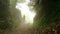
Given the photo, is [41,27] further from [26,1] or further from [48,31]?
[26,1]

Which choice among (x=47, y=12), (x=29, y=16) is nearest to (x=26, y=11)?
(x=29, y=16)

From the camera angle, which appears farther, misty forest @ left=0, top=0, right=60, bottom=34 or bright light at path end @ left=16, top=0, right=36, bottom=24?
bright light at path end @ left=16, top=0, right=36, bottom=24

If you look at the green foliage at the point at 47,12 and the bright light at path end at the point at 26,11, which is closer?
the green foliage at the point at 47,12

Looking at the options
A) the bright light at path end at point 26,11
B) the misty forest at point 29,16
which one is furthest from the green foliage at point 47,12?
the bright light at path end at point 26,11

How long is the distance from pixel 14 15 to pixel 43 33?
2.14ft

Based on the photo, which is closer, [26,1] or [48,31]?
[48,31]

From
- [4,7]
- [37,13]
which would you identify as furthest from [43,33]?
[4,7]

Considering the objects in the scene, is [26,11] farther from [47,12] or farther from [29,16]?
[47,12]

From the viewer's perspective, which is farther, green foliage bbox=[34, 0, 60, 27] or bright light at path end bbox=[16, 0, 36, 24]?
bright light at path end bbox=[16, 0, 36, 24]

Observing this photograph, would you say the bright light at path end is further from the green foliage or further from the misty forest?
the green foliage

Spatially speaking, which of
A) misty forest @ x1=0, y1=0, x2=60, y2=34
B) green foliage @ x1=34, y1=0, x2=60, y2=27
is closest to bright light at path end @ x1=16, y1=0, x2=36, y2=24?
misty forest @ x1=0, y1=0, x2=60, y2=34

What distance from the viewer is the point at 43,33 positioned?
2533 millimetres

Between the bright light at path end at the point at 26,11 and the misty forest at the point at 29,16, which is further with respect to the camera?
the bright light at path end at the point at 26,11

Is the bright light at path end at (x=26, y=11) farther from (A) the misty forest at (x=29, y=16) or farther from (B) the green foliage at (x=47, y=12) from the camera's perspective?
(B) the green foliage at (x=47, y=12)
